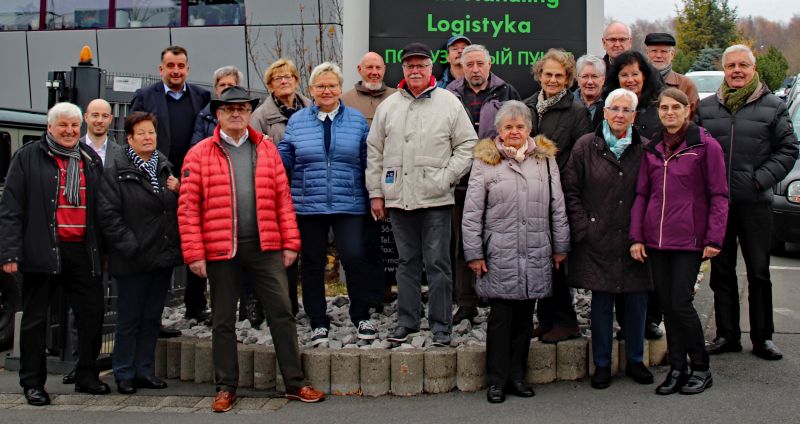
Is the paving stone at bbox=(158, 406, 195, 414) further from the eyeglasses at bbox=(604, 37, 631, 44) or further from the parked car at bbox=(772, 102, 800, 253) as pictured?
the parked car at bbox=(772, 102, 800, 253)

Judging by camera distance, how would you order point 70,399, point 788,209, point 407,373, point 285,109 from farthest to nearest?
point 788,209
point 285,109
point 70,399
point 407,373

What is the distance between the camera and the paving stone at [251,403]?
5.55 meters

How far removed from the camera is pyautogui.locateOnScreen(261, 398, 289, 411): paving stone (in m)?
5.50

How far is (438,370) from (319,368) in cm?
78

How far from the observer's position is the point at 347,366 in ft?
18.8

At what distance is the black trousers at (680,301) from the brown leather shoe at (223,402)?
2792mm

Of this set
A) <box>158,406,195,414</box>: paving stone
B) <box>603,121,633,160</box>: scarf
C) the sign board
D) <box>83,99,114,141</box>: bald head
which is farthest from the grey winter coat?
<box>83,99,114,141</box>: bald head

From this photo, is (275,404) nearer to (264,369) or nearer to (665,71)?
(264,369)

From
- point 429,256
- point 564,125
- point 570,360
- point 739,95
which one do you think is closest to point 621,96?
point 564,125

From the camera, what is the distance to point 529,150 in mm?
5582

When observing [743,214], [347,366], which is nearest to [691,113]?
[743,214]

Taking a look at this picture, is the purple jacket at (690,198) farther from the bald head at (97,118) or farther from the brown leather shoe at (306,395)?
the bald head at (97,118)

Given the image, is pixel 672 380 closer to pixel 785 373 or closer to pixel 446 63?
pixel 785 373

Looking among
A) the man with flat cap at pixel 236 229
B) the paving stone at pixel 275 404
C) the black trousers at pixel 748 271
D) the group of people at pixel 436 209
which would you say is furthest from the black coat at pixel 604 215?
the paving stone at pixel 275 404
